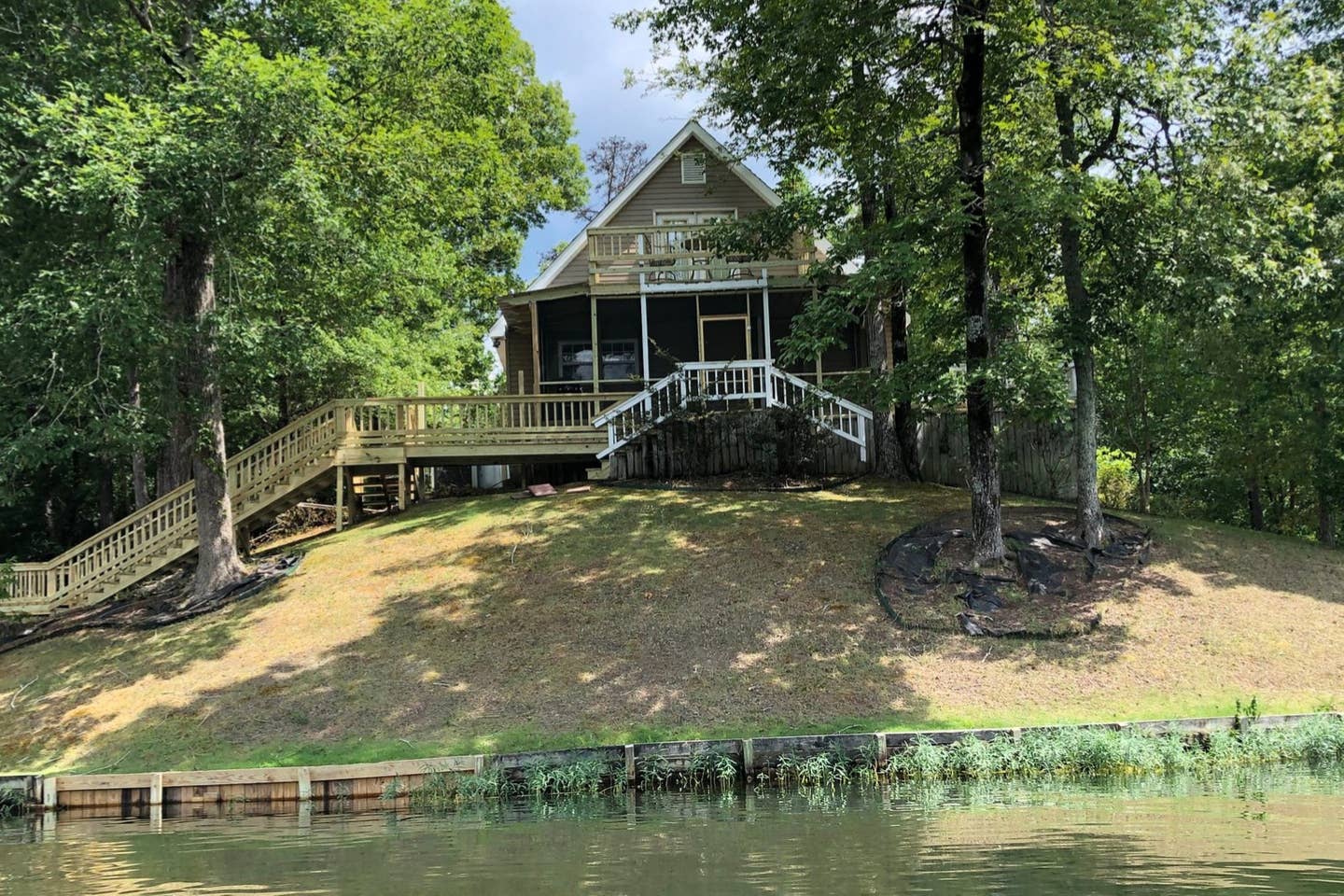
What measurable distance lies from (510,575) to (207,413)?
6.35 metres

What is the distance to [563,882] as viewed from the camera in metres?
6.38

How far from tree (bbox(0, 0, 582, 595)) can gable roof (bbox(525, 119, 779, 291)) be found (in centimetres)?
329

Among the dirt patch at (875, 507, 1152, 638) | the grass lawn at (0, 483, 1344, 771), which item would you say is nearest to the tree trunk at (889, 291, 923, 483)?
the grass lawn at (0, 483, 1344, 771)

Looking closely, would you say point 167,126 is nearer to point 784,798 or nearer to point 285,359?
point 285,359

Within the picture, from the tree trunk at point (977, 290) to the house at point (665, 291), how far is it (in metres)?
6.96

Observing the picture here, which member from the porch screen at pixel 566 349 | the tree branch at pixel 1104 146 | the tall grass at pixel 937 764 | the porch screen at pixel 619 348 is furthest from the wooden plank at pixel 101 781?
the tree branch at pixel 1104 146

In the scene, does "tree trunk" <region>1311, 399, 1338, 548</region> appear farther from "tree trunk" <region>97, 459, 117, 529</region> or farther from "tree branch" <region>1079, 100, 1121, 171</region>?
"tree trunk" <region>97, 459, 117, 529</region>

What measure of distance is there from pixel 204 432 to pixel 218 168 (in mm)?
4794

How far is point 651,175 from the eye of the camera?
2481cm

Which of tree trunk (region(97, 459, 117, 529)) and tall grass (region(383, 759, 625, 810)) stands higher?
tree trunk (region(97, 459, 117, 529))

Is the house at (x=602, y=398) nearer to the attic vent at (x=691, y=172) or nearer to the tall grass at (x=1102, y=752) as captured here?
the attic vent at (x=691, y=172)

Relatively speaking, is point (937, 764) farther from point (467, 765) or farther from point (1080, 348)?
point (1080, 348)

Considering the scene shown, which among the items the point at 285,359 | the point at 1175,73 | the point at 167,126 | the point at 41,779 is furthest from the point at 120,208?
the point at 1175,73

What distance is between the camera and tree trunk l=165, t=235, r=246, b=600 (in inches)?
650
